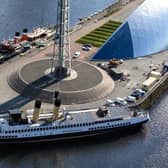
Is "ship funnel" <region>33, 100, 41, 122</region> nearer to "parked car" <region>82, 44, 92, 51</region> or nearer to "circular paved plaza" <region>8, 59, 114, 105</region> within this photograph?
"circular paved plaza" <region>8, 59, 114, 105</region>

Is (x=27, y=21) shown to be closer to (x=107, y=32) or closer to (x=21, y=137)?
(x=107, y=32)

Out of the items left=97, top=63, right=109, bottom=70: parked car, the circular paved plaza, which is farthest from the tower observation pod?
left=97, top=63, right=109, bottom=70: parked car

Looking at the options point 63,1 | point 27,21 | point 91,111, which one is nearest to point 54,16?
point 27,21

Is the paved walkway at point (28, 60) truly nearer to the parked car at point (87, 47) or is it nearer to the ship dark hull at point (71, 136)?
the parked car at point (87, 47)

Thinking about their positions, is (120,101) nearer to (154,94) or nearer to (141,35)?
(154,94)

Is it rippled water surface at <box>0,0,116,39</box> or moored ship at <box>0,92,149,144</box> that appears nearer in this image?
moored ship at <box>0,92,149,144</box>

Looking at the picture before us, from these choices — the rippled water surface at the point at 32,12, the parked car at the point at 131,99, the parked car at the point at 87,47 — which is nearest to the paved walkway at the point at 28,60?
the parked car at the point at 87,47

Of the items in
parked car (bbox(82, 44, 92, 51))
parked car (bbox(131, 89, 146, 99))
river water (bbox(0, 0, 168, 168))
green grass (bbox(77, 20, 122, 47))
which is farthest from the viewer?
green grass (bbox(77, 20, 122, 47))
